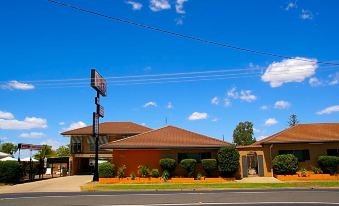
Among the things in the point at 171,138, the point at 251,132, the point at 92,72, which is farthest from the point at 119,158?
the point at 251,132

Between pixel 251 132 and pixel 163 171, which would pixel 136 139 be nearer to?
pixel 163 171

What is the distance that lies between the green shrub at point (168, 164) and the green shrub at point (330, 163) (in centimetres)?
1296

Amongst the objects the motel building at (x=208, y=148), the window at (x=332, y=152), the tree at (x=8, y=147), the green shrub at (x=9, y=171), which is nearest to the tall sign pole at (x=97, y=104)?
the motel building at (x=208, y=148)

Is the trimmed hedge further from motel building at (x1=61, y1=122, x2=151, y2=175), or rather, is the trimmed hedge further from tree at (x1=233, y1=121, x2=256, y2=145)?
tree at (x1=233, y1=121, x2=256, y2=145)

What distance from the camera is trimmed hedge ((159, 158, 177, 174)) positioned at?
111ft

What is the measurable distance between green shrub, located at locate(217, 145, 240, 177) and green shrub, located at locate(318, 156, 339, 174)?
25.0ft

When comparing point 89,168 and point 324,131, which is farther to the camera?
point 89,168

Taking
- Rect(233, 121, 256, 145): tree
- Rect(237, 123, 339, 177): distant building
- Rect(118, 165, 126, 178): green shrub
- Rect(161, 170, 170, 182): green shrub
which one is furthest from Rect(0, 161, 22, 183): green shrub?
Rect(233, 121, 256, 145): tree

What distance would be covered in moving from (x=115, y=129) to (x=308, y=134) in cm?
2377

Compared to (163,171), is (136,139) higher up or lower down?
higher up

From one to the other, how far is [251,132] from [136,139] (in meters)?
60.3

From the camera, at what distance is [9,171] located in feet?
107

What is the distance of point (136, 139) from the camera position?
36594 millimetres

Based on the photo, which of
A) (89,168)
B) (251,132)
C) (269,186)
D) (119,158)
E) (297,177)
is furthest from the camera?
(251,132)
